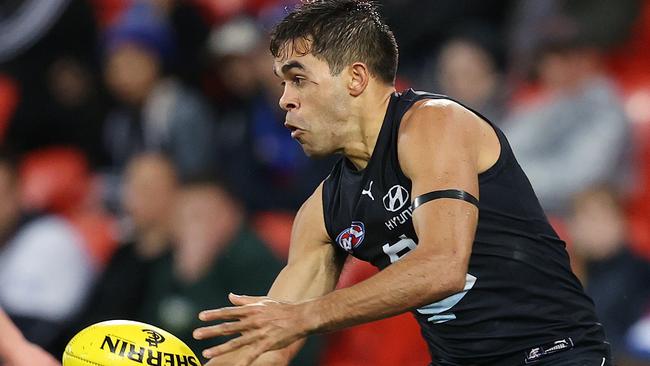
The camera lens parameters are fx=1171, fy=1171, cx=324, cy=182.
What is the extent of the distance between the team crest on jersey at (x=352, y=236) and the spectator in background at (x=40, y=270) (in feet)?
13.1

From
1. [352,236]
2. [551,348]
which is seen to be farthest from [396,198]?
[551,348]

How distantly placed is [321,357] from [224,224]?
1175 millimetres

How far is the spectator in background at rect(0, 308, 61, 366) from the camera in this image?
4.64 metres

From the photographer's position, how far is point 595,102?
25.4 feet

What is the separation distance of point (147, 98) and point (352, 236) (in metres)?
5.41

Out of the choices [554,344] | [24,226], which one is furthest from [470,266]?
[24,226]

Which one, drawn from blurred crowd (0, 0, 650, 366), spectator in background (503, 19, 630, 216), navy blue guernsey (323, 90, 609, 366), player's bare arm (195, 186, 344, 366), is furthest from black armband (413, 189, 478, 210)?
spectator in background (503, 19, 630, 216)

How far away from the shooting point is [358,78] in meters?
4.29

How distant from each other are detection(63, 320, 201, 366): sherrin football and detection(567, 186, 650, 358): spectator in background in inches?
132

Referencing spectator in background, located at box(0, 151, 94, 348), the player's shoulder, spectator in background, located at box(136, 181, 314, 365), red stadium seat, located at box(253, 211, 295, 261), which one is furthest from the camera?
spectator in background, located at box(0, 151, 94, 348)

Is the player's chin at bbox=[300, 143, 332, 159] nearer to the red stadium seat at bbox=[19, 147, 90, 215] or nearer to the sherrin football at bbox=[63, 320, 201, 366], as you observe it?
the sherrin football at bbox=[63, 320, 201, 366]

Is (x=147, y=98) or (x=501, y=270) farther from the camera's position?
(x=147, y=98)

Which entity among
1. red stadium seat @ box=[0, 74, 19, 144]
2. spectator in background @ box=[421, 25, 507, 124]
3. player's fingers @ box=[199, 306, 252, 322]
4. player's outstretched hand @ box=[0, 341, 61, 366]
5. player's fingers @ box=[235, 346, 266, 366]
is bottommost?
player's outstretched hand @ box=[0, 341, 61, 366]

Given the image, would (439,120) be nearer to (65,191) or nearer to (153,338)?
(153,338)
